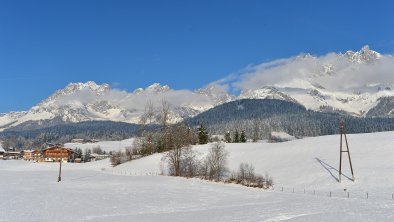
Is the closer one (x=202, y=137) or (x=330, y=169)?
(x=330, y=169)

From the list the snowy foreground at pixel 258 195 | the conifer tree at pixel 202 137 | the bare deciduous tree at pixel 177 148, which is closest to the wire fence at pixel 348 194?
the snowy foreground at pixel 258 195

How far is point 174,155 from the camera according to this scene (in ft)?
396

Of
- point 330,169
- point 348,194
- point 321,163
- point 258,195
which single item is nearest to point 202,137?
point 321,163

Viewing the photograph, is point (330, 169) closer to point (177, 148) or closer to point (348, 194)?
point (348, 194)

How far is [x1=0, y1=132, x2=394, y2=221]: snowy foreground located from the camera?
150ft

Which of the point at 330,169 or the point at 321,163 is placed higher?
the point at 321,163

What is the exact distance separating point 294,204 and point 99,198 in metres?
27.5

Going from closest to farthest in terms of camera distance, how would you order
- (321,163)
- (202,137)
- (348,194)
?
(348,194)
(321,163)
(202,137)

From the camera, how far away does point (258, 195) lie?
235 ft

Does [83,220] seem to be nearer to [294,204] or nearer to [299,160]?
[294,204]

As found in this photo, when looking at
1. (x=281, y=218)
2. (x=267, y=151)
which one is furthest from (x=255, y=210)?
(x=267, y=151)

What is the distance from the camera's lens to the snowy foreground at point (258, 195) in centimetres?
4563

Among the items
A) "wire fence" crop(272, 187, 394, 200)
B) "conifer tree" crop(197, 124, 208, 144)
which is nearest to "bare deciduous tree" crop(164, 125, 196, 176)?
"wire fence" crop(272, 187, 394, 200)

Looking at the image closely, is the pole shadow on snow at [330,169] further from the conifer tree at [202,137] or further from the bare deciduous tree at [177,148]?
the conifer tree at [202,137]
